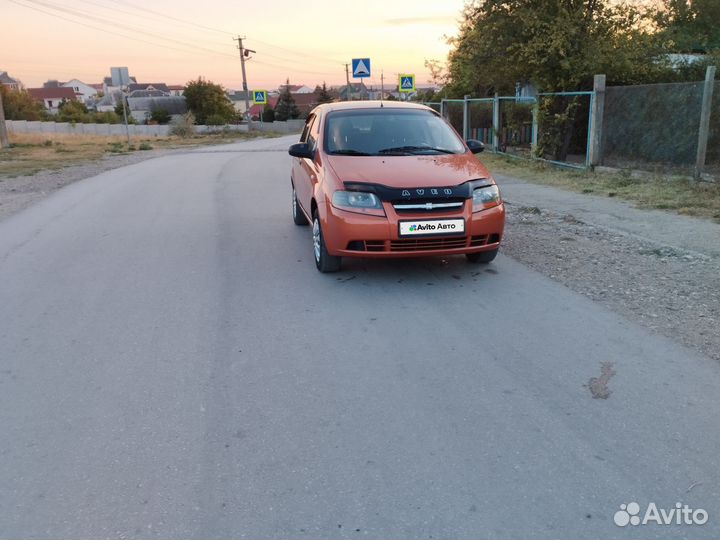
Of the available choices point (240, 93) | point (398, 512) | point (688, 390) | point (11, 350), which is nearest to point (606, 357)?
point (688, 390)

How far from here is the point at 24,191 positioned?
545 inches

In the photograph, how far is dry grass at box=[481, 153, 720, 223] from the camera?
9.75 metres

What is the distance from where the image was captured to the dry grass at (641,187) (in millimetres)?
9750

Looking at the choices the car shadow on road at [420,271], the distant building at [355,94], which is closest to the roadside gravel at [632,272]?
the car shadow on road at [420,271]

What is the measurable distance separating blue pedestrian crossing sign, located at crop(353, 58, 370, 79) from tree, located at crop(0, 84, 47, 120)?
59.3 m

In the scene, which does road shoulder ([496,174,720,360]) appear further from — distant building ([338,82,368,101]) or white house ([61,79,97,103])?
white house ([61,79,97,103])

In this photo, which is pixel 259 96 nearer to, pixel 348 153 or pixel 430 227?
pixel 348 153

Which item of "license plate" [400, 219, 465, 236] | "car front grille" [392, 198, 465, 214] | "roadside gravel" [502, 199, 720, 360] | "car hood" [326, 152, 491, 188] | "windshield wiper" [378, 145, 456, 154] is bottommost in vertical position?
"roadside gravel" [502, 199, 720, 360]

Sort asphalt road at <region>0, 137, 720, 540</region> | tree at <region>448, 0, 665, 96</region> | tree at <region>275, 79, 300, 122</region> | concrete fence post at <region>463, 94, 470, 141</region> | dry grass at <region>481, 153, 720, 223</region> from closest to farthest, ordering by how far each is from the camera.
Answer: asphalt road at <region>0, 137, 720, 540</region> → dry grass at <region>481, 153, 720, 223</region> → tree at <region>448, 0, 665, 96</region> → concrete fence post at <region>463, 94, 470, 141</region> → tree at <region>275, 79, 300, 122</region>

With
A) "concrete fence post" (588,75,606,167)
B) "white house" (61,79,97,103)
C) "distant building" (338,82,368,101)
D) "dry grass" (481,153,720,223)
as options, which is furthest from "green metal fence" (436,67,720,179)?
"white house" (61,79,97,103)

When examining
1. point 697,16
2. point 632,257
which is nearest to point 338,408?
point 632,257

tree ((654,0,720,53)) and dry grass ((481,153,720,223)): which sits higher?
tree ((654,0,720,53))

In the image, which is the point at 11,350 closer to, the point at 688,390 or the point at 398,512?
the point at 398,512

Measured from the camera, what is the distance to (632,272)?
6.43 m
